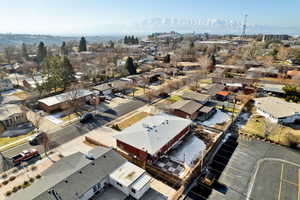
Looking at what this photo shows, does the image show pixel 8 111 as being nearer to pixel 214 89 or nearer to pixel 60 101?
pixel 60 101

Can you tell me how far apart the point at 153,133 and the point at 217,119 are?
46.4 ft

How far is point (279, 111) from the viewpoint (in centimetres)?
3008

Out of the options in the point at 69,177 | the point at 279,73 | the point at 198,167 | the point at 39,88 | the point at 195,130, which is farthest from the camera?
the point at 279,73

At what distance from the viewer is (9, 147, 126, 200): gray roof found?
13984 mm

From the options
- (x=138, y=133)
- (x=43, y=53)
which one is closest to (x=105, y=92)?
(x=138, y=133)

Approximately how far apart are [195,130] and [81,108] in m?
22.7

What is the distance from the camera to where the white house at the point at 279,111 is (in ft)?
94.6

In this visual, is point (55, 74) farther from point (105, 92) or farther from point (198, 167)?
point (198, 167)

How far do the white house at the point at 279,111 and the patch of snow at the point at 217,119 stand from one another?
6291mm

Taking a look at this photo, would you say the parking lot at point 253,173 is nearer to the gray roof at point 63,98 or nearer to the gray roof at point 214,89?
the gray roof at point 214,89

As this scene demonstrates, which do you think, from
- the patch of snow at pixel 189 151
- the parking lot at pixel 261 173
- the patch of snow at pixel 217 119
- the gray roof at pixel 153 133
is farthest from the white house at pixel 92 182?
the patch of snow at pixel 217 119

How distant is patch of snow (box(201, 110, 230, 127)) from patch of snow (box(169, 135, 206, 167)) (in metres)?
5.48

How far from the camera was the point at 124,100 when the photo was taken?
39.4 m

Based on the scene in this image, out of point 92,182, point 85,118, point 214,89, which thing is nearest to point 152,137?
point 92,182
